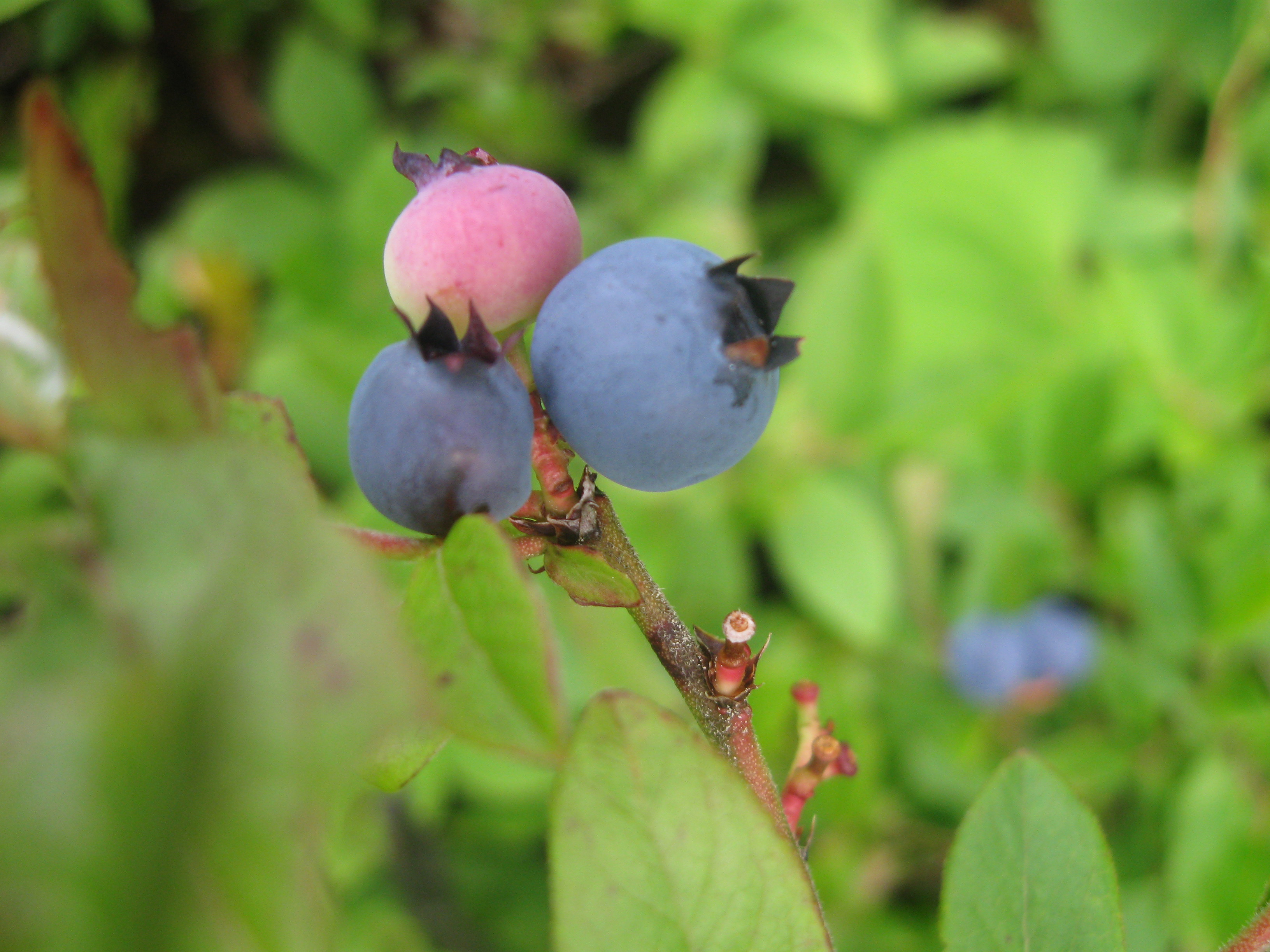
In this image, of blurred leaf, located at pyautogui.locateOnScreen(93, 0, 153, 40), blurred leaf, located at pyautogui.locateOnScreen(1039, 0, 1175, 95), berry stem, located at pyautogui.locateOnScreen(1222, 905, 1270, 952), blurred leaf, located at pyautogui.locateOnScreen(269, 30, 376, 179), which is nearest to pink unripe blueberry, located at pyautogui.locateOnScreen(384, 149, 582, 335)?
berry stem, located at pyautogui.locateOnScreen(1222, 905, 1270, 952)

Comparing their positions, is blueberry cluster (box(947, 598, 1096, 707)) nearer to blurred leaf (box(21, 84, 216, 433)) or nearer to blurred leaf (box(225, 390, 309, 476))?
blurred leaf (box(225, 390, 309, 476))

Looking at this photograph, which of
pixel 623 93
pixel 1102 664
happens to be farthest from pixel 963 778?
pixel 623 93

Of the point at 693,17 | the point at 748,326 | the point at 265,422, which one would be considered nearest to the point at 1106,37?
the point at 693,17

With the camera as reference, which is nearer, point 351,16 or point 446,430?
point 446,430

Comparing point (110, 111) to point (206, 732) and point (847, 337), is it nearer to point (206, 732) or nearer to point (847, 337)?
point (847, 337)

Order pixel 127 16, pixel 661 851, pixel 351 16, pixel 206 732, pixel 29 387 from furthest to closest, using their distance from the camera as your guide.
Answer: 1. pixel 351 16
2. pixel 127 16
3. pixel 29 387
4. pixel 661 851
5. pixel 206 732

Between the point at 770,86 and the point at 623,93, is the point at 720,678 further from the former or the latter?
the point at 623,93
